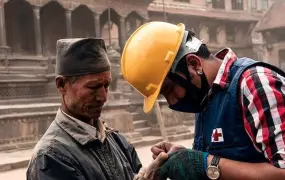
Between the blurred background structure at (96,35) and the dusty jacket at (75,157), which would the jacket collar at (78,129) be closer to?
the dusty jacket at (75,157)

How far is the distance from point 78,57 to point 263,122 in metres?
1.10

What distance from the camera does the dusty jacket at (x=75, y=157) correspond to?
2193 millimetres

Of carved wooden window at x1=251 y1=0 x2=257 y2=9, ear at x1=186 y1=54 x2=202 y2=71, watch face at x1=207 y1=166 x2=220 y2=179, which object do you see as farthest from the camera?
carved wooden window at x1=251 y1=0 x2=257 y2=9

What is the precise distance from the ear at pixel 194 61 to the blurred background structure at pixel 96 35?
9360 millimetres

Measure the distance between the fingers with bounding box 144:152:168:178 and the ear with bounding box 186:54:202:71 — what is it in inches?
16.1

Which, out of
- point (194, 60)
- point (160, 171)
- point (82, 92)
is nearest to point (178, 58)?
point (194, 60)

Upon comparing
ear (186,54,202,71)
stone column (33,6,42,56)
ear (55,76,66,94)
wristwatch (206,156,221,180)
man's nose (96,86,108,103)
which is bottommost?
stone column (33,6,42,56)

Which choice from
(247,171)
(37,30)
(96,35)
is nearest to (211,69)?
(247,171)

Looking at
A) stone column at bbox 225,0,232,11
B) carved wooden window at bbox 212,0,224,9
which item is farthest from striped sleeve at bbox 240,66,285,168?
stone column at bbox 225,0,232,11

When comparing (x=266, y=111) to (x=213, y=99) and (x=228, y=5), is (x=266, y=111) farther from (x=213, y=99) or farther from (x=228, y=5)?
A: (x=228, y=5)

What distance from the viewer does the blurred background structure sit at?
39.4 ft

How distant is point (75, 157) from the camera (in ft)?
7.57

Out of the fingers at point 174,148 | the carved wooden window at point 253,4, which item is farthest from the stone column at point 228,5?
the fingers at point 174,148

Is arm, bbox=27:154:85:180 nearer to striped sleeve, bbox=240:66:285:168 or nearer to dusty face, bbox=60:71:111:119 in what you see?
dusty face, bbox=60:71:111:119
